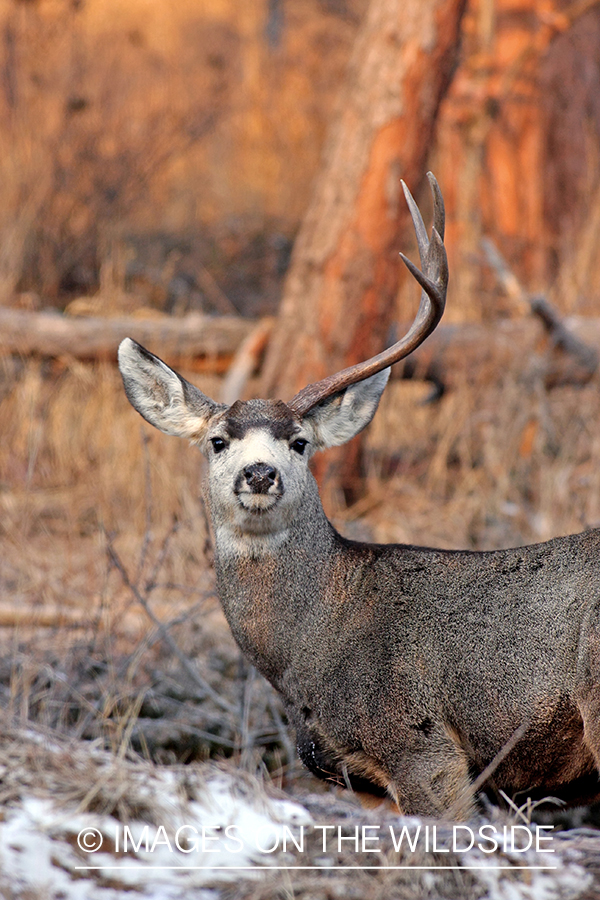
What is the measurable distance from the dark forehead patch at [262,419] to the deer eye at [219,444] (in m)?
0.05

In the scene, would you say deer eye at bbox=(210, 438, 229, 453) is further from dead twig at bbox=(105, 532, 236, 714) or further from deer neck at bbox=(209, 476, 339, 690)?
dead twig at bbox=(105, 532, 236, 714)

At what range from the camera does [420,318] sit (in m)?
4.31

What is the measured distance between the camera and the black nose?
384 centimetres

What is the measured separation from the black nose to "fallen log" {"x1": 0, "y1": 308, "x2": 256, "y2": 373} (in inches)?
197

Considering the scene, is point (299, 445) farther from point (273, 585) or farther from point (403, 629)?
point (403, 629)

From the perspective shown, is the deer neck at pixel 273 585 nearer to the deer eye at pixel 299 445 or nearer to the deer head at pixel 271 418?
the deer head at pixel 271 418

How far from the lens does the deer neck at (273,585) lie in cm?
409

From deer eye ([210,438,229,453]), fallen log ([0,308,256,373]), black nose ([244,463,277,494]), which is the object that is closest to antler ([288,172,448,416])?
deer eye ([210,438,229,453])

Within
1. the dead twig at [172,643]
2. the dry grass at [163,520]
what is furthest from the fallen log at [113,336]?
the dead twig at [172,643]

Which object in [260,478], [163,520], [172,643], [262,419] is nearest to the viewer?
[260,478]

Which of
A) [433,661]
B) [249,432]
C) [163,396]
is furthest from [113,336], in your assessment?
[433,661]

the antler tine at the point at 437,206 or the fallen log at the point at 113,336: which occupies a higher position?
the fallen log at the point at 113,336

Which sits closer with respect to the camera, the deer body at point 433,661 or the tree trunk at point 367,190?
the deer body at point 433,661

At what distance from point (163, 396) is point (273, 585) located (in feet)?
3.47
